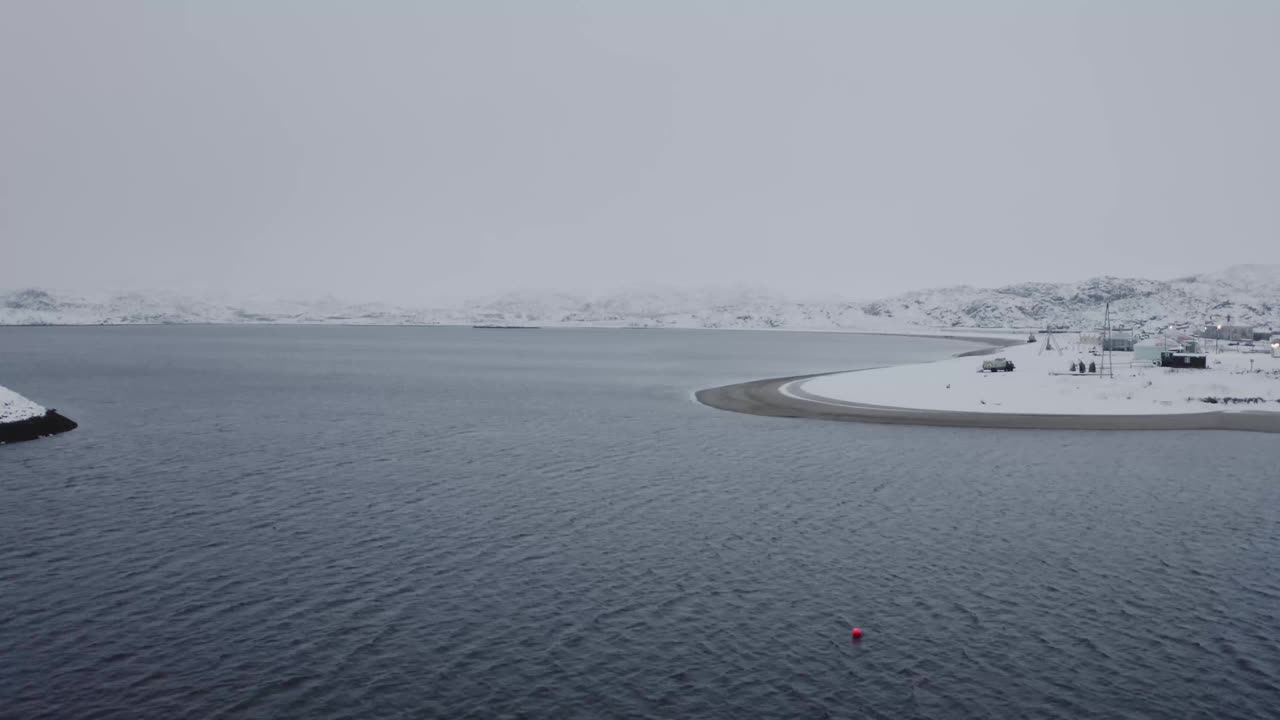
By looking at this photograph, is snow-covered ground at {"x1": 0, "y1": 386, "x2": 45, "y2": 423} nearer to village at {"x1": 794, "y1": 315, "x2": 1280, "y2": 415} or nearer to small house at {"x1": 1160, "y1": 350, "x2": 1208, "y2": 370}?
village at {"x1": 794, "y1": 315, "x2": 1280, "y2": 415}

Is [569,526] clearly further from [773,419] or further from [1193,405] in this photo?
[1193,405]

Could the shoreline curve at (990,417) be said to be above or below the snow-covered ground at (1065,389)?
below

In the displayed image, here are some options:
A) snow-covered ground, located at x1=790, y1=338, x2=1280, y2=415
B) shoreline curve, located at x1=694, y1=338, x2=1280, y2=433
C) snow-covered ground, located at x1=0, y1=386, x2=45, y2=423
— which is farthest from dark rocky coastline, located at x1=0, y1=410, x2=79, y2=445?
snow-covered ground, located at x1=790, y1=338, x2=1280, y2=415

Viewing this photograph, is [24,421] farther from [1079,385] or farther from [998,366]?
[998,366]

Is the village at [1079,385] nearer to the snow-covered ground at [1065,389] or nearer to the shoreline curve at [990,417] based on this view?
the snow-covered ground at [1065,389]

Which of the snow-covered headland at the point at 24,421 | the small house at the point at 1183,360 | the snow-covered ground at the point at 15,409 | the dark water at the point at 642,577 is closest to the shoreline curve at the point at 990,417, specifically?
the dark water at the point at 642,577

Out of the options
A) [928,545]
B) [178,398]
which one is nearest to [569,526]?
[928,545]
